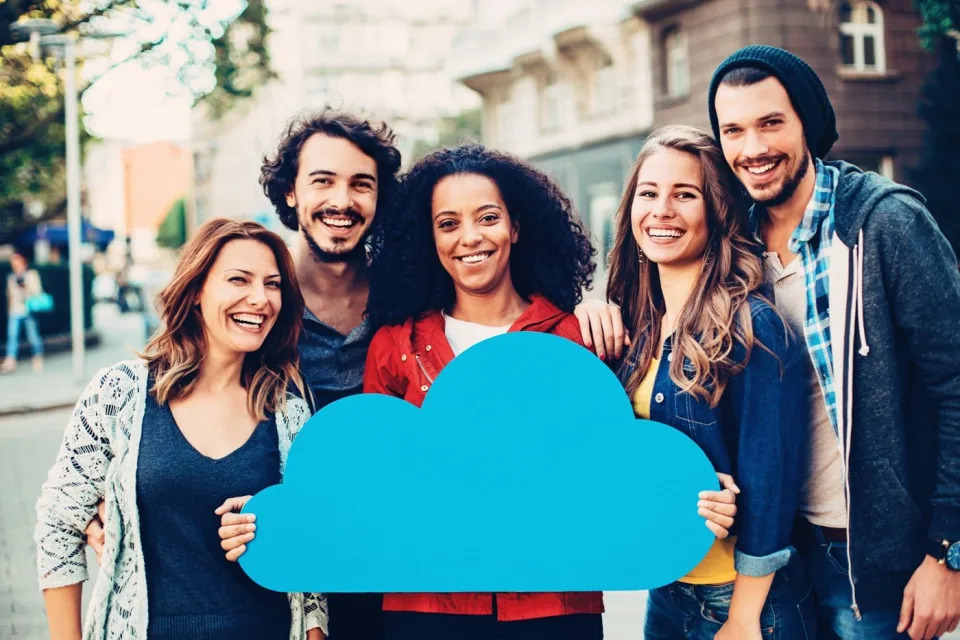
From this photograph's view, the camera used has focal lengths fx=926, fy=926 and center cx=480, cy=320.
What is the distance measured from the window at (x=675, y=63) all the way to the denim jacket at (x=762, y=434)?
56.9 feet

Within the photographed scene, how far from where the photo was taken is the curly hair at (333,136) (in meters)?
3.07

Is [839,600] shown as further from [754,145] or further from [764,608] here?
[754,145]

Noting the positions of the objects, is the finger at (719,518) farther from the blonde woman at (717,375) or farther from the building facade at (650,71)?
the building facade at (650,71)

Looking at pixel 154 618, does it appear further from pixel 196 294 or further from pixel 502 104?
pixel 502 104

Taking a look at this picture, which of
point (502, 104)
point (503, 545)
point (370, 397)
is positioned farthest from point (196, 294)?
point (502, 104)

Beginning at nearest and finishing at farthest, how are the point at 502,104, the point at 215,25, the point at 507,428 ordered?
1. the point at 507,428
2. the point at 215,25
3. the point at 502,104

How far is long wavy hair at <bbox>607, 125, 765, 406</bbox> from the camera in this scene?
226cm

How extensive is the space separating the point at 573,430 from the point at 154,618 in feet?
3.79

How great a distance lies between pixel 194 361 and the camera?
99.5 inches

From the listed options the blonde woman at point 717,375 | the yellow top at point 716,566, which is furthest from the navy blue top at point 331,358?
the yellow top at point 716,566

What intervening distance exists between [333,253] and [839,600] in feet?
5.91

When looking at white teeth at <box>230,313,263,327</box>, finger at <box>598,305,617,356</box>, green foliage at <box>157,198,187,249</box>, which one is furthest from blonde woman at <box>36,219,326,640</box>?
green foliage at <box>157,198,187,249</box>

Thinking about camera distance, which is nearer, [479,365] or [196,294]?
[479,365]

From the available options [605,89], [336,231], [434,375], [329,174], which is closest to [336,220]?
[336,231]
